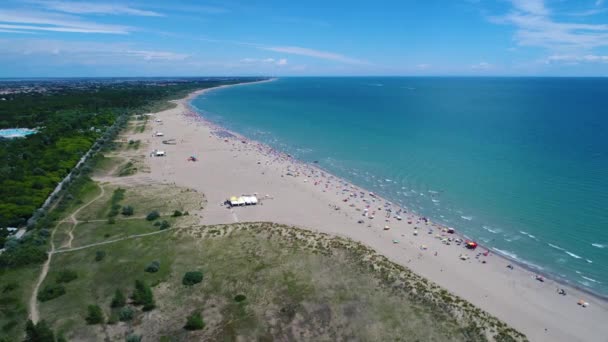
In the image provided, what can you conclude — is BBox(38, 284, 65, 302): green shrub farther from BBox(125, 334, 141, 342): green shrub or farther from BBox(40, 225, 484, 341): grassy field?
BBox(125, 334, 141, 342): green shrub

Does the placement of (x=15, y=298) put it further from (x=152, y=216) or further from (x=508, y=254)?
(x=508, y=254)

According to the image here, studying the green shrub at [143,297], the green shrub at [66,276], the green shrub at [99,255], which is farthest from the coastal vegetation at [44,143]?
the green shrub at [143,297]

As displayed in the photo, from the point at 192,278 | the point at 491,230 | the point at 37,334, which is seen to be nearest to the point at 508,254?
the point at 491,230

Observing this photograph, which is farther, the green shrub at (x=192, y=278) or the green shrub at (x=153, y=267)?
the green shrub at (x=153, y=267)

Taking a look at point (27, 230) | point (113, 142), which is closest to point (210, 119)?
point (113, 142)

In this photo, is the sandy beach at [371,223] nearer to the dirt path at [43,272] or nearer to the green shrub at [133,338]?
the dirt path at [43,272]

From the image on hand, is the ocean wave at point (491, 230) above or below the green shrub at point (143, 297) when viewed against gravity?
below
